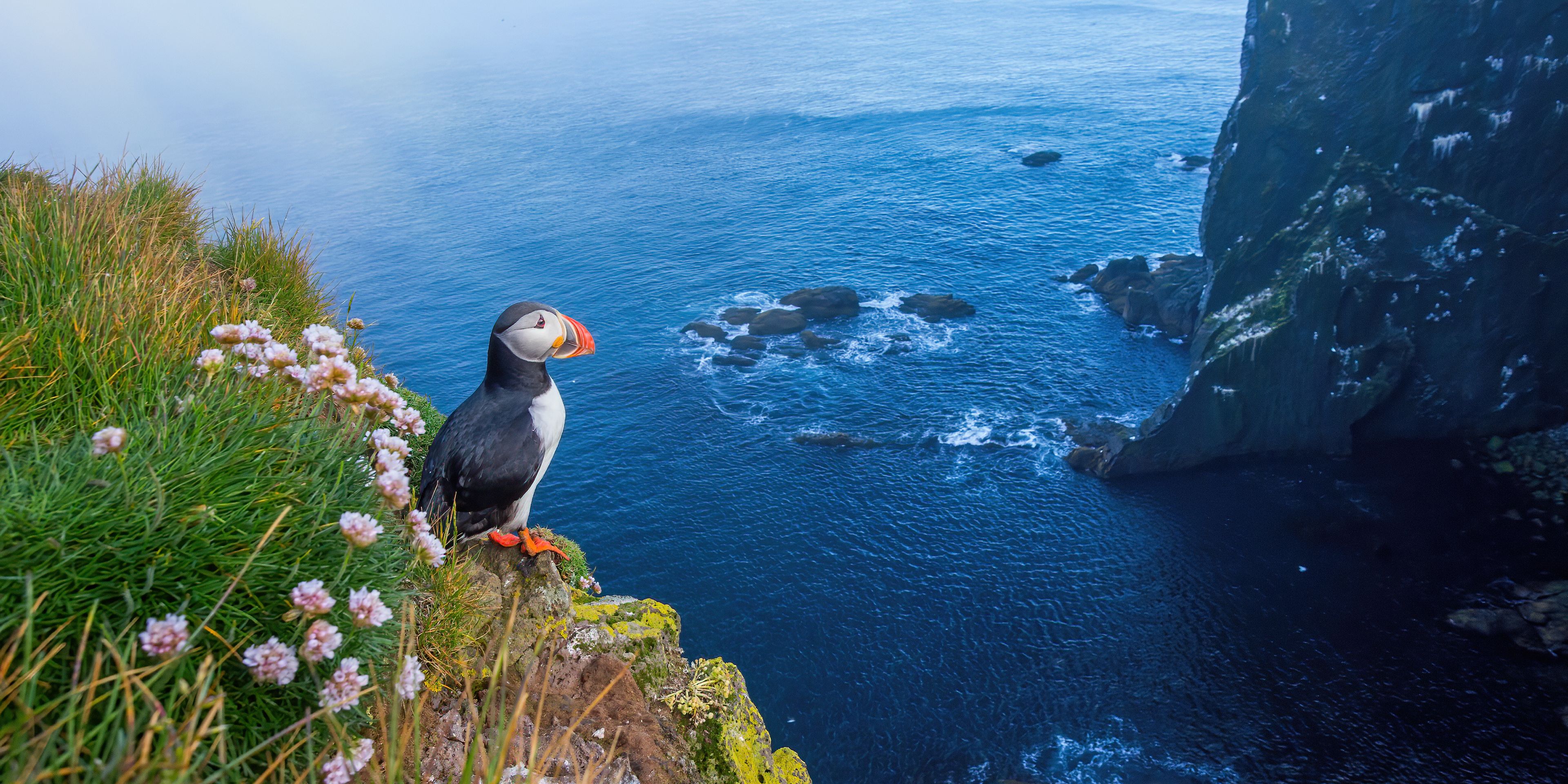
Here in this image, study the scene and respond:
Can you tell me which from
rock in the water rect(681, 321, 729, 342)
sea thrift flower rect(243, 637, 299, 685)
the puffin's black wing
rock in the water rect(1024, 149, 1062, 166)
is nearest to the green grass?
sea thrift flower rect(243, 637, 299, 685)

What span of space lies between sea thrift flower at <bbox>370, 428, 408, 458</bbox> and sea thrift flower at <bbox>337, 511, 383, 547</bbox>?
1393 mm

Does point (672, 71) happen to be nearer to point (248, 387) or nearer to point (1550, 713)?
point (1550, 713)

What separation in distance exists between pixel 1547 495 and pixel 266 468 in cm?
6439

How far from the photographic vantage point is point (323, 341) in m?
6.66

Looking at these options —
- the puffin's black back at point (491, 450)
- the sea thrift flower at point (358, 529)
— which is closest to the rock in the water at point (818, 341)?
the puffin's black back at point (491, 450)

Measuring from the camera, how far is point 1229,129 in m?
69.2

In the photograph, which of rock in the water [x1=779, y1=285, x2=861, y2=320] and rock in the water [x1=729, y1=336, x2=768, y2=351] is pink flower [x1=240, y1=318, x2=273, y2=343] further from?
rock in the water [x1=779, y1=285, x2=861, y2=320]

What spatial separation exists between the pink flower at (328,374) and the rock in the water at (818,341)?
214 ft

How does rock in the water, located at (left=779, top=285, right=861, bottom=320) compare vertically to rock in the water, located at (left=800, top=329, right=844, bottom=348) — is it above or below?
above

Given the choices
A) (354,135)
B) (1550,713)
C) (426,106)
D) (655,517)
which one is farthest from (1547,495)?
(426,106)

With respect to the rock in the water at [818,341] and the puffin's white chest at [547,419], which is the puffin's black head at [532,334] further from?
the rock in the water at [818,341]

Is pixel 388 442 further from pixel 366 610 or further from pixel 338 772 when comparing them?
pixel 338 772

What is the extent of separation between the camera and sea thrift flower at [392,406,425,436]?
707 cm

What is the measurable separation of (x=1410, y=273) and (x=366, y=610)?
6748 centimetres
